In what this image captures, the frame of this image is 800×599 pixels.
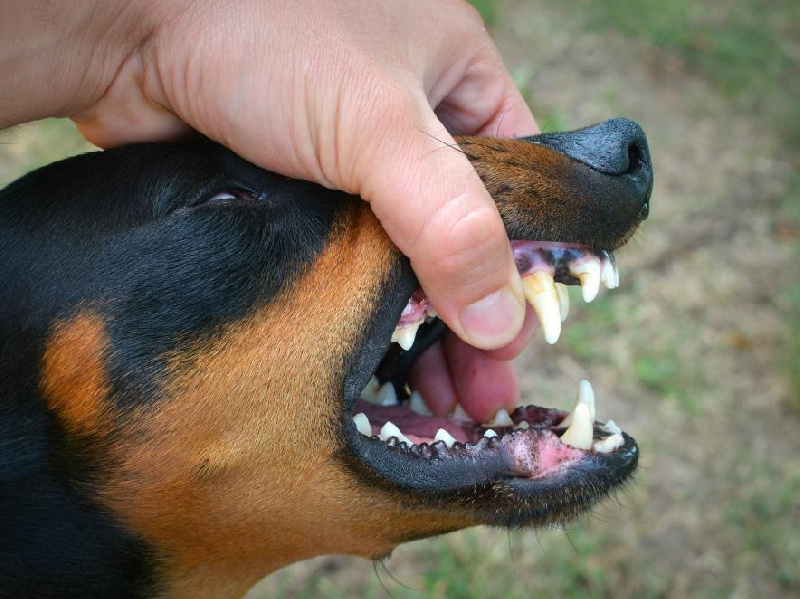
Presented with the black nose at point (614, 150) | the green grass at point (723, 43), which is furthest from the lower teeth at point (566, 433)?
the green grass at point (723, 43)

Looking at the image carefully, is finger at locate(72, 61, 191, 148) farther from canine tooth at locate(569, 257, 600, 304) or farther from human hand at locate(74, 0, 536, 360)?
canine tooth at locate(569, 257, 600, 304)

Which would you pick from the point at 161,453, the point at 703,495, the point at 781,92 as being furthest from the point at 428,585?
the point at 781,92

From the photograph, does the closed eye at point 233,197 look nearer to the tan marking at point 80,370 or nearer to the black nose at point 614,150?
the tan marking at point 80,370

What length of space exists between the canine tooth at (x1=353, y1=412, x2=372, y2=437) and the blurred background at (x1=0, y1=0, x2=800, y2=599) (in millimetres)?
597

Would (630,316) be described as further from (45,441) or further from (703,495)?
(45,441)

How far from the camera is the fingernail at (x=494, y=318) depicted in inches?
95.0

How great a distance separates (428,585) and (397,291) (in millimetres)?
1931

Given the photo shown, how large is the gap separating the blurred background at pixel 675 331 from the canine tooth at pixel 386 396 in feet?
2.04

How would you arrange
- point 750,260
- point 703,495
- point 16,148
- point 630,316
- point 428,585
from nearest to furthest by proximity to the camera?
1. point 428,585
2. point 703,495
3. point 630,316
4. point 750,260
5. point 16,148

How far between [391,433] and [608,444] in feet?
2.13

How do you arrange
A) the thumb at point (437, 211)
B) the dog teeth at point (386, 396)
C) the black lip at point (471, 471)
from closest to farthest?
the thumb at point (437, 211), the black lip at point (471, 471), the dog teeth at point (386, 396)

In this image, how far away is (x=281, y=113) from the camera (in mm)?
2348

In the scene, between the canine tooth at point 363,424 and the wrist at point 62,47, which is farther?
the canine tooth at point 363,424

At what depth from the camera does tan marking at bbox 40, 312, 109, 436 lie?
8.13 ft
